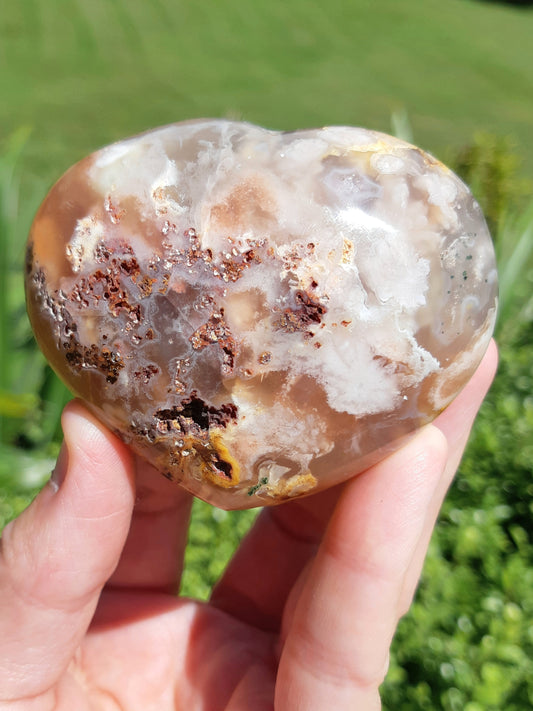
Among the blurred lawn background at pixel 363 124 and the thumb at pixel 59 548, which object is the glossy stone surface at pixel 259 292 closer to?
the thumb at pixel 59 548

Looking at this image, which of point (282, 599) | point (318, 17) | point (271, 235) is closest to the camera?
point (271, 235)

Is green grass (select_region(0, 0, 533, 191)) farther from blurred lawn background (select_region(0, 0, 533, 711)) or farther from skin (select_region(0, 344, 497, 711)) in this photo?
skin (select_region(0, 344, 497, 711))

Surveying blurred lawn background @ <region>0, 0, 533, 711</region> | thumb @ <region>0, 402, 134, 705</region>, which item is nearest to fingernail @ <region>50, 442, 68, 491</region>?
thumb @ <region>0, 402, 134, 705</region>

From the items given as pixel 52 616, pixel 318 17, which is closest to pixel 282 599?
pixel 52 616

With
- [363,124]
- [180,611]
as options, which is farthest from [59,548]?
[363,124]

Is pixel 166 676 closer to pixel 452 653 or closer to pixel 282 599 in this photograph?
pixel 282 599

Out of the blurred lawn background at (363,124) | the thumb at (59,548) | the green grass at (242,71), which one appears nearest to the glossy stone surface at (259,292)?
the thumb at (59,548)

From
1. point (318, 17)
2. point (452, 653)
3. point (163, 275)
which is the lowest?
point (318, 17)
